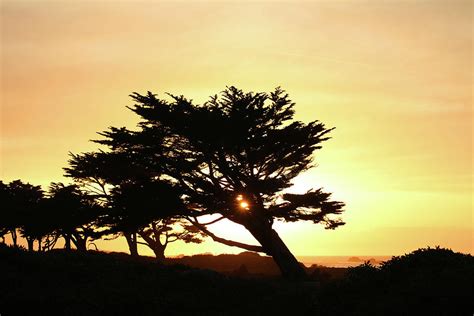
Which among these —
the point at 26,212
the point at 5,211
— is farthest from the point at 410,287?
the point at 5,211

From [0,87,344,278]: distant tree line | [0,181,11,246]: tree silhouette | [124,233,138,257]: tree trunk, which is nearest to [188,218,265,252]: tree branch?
[0,87,344,278]: distant tree line

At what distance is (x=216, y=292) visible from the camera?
19172 millimetres

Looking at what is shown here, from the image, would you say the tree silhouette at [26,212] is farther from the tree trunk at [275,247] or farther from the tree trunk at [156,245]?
the tree trunk at [275,247]

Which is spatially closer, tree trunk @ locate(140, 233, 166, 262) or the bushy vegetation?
the bushy vegetation

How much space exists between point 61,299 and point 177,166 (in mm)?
12488

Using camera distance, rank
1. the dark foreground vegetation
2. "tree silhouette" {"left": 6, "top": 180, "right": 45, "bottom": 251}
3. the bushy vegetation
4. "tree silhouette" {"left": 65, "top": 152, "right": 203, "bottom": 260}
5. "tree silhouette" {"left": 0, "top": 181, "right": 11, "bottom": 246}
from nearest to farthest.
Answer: the bushy vegetation → the dark foreground vegetation → "tree silhouette" {"left": 65, "top": 152, "right": 203, "bottom": 260} → "tree silhouette" {"left": 6, "top": 180, "right": 45, "bottom": 251} → "tree silhouette" {"left": 0, "top": 181, "right": 11, "bottom": 246}

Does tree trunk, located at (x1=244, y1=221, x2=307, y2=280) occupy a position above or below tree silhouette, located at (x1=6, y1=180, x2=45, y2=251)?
below

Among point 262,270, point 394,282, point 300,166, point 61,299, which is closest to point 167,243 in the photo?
point 262,270

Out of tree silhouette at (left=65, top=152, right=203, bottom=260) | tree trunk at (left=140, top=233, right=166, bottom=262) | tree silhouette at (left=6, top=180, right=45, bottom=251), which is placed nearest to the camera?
tree silhouette at (left=65, top=152, right=203, bottom=260)

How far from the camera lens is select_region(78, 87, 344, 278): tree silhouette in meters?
27.7

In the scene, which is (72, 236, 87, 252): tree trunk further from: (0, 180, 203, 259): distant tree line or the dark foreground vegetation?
the dark foreground vegetation

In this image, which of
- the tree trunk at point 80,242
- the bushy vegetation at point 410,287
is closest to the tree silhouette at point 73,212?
the tree trunk at point 80,242

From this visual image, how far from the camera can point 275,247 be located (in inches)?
1151

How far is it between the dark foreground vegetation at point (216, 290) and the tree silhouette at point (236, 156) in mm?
6287
